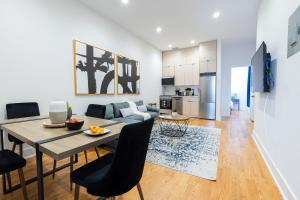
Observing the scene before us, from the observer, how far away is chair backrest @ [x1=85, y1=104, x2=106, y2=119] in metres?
3.05

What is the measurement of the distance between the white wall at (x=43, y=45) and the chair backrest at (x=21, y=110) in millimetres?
143

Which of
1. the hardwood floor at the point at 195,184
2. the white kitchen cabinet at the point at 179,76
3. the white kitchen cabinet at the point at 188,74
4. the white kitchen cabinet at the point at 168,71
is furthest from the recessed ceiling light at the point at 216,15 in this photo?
the hardwood floor at the point at 195,184

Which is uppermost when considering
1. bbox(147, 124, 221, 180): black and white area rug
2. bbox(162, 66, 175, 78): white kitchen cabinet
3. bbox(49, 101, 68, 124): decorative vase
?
bbox(162, 66, 175, 78): white kitchen cabinet

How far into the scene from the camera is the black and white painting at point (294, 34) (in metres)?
1.43

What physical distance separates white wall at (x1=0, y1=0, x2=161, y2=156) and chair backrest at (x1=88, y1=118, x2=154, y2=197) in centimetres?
238

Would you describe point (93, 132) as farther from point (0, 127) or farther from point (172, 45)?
point (172, 45)

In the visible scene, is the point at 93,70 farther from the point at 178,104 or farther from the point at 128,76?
the point at 178,104

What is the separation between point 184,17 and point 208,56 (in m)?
2.37

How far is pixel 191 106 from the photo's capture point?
631 centimetres

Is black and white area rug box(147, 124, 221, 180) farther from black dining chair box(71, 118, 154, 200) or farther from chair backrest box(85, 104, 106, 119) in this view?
black dining chair box(71, 118, 154, 200)

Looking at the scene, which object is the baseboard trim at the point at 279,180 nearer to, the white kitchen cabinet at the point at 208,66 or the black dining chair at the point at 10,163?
the black dining chair at the point at 10,163

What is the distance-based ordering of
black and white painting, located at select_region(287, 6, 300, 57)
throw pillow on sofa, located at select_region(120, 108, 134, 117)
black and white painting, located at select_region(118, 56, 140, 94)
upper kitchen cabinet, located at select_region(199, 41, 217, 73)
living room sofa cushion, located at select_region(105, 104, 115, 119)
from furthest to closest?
1. upper kitchen cabinet, located at select_region(199, 41, 217, 73)
2. black and white painting, located at select_region(118, 56, 140, 94)
3. throw pillow on sofa, located at select_region(120, 108, 134, 117)
4. living room sofa cushion, located at select_region(105, 104, 115, 119)
5. black and white painting, located at select_region(287, 6, 300, 57)

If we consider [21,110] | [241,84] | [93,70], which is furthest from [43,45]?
[241,84]

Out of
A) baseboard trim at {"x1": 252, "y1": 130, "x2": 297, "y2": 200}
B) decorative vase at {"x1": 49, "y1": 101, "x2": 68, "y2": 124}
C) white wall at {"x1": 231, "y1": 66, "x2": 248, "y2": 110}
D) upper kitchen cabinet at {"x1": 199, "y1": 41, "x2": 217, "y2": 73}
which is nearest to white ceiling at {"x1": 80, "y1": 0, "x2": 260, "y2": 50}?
upper kitchen cabinet at {"x1": 199, "y1": 41, "x2": 217, "y2": 73}
